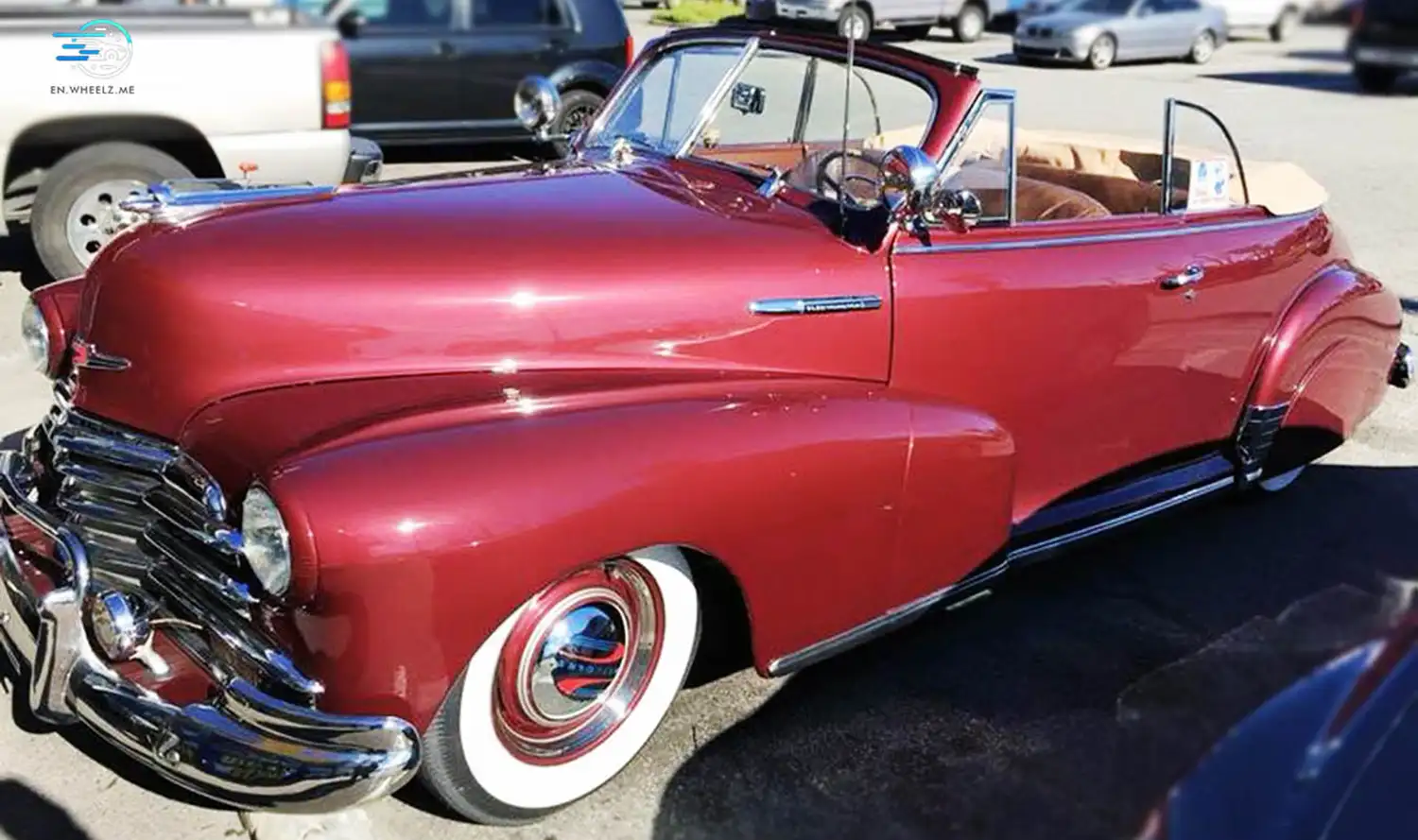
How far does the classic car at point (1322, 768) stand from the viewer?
1.88 metres

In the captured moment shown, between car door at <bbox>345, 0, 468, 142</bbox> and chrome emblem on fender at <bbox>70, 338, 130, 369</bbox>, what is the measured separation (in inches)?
272

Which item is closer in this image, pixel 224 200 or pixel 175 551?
pixel 175 551

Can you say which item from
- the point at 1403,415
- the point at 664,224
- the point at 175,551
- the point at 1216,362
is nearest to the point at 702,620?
the point at 664,224

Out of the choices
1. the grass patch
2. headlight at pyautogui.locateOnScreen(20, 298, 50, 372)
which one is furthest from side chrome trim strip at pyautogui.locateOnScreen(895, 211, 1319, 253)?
the grass patch

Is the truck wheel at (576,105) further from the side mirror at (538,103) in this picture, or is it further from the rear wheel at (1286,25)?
the rear wheel at (1286,25)

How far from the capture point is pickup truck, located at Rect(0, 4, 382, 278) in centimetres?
672

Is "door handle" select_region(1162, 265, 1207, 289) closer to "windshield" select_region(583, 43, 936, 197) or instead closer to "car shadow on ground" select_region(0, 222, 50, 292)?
"windshield" select_region(583, 43, 936, 197)

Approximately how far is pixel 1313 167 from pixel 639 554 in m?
11.0

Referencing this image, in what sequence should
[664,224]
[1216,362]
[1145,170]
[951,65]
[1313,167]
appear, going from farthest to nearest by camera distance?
[1313,167], [1145,170], [1216,362], [951,65], [664,224]

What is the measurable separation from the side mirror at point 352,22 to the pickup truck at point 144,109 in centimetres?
236

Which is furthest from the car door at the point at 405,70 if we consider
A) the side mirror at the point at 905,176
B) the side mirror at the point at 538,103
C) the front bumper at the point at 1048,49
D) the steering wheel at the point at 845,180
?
the front bumper at the point at 1048,49

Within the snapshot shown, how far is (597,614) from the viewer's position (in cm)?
291

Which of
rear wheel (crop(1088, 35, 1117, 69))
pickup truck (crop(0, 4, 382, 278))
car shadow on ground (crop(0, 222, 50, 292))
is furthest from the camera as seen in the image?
rear wheel (crop(1088, 35, 1117, 69))

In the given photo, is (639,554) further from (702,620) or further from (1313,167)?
(1313,167)
